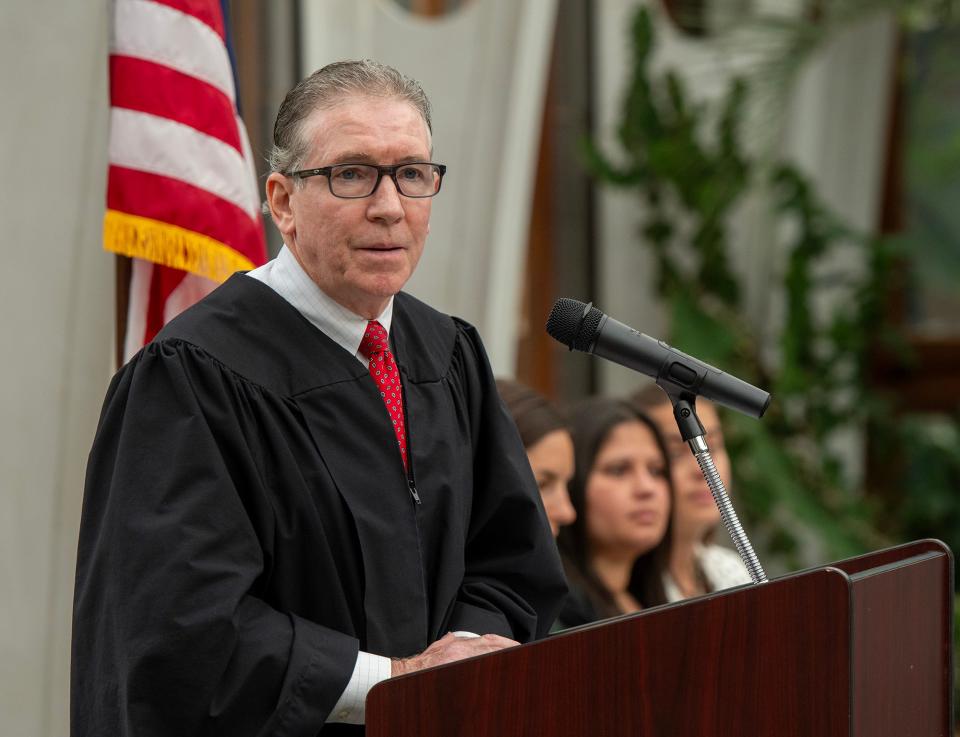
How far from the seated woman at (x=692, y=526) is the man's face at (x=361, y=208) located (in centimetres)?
175

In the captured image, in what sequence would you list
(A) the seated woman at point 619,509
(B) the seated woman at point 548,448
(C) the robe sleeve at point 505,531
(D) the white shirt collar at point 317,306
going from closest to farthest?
(D) the white shirt collar at point 317,306
(C) the robe sleeve at point 505,531
(B) the seated woman at point 548,448
(A) the seated woman at point 619,509

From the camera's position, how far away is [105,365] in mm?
2609

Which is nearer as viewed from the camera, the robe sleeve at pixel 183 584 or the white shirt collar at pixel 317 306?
the robe sleeve at pixel 183 584

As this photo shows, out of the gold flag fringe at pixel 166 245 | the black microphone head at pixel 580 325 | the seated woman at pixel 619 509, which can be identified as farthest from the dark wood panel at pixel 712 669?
the seated woman at pixel 619 509

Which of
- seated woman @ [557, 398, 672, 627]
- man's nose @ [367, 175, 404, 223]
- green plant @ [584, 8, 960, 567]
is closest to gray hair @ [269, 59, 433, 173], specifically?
man's nose @ [367, 175, 404, 223]

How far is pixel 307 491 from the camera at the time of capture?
1684mm

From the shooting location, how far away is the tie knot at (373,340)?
6.03ft

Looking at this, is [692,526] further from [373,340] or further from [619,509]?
[373,340]

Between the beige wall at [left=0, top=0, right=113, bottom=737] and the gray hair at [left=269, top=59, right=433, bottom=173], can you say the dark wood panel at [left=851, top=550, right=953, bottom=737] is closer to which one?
the gray hair at [left=269, top=59, right=433, bottom=173]

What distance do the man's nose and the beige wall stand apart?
1030mm

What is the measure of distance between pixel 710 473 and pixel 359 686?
0.49 metres

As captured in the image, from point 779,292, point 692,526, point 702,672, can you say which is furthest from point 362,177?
point 779,292

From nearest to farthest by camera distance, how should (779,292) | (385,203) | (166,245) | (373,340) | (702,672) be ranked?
(702,672) → (385,203) → (373,340) → (166,245) → (779,292)

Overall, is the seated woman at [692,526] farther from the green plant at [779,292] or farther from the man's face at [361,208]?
the green plant at [779,292]
